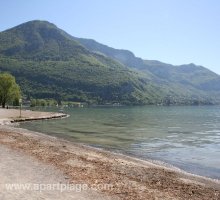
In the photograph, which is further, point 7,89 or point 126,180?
point 7,89

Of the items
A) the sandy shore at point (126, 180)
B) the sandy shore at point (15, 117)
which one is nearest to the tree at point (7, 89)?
the sandy shore at point (15, 117)

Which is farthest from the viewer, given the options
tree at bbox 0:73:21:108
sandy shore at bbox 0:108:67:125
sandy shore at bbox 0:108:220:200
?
tree at bbox 0:73:21:108

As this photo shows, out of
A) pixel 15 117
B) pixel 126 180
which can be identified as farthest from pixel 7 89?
pixel 126 180

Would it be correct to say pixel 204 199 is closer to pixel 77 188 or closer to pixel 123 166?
pixel 77 188

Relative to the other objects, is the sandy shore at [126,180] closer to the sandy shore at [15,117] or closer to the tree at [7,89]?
the sandy shore at [15,117]

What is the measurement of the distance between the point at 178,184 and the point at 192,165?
39.2 feet

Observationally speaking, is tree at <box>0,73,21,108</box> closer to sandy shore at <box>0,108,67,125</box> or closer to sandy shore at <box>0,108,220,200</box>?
sandy shore at <box>0,108,67,125</box>

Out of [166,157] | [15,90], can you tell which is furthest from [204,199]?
[15,90]

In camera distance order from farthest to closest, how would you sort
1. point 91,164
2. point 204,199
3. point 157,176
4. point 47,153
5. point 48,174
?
point 47,153, point 91,164, point 157,176, point 48,174, point 204,199

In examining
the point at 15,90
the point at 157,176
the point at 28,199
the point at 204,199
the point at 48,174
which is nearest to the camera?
the point at 28,199

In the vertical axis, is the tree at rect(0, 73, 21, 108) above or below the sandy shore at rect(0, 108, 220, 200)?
above

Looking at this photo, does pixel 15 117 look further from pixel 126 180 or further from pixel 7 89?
pixel 126 180

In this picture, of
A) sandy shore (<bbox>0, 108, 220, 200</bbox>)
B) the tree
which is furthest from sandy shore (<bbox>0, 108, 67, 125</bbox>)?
sandy shore (<bbox>0, 108, 220, 200</bbox>)

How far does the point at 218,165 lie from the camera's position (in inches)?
1205
